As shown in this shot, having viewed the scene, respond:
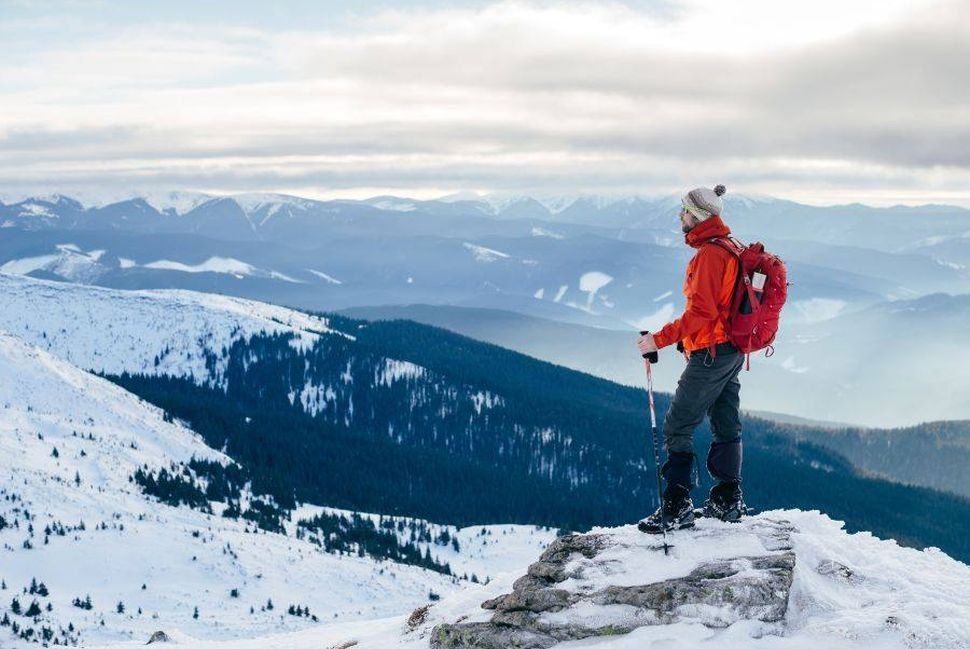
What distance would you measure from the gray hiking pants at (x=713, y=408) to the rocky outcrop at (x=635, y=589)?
1297 mm

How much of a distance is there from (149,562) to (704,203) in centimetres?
6464

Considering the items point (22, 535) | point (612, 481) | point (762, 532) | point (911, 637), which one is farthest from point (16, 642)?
point (612, 481)

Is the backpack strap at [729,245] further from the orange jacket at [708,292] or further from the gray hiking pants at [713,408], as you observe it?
the gray hiking pants at [713,408]

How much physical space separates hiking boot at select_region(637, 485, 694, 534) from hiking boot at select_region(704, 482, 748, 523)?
54 centimetres

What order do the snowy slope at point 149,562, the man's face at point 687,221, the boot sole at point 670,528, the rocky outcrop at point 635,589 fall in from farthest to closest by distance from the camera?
the snowy slope at point 149,562
the boot sole at point 670,528
the man's face at point 687,221
the rocky outcrop at point 635,589

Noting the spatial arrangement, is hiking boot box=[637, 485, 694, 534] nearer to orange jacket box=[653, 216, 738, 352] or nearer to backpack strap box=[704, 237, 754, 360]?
backpack strap box=[704, 237, 754, 360]

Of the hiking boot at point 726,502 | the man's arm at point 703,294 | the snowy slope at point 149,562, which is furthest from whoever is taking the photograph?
the snowy slope at point 149,562

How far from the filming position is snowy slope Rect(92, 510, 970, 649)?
12844 millimetres

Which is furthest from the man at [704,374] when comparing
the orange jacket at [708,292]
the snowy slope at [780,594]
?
the snowy slope at [780,594]

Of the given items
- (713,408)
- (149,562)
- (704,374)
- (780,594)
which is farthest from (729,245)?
(149,562)

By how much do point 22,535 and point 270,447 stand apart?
9949 centimetres

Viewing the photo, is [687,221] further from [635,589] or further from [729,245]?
[635,589]

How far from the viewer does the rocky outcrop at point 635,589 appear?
13789mm

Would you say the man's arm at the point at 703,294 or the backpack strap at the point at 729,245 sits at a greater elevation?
the backpack strap at the point at 729,245
